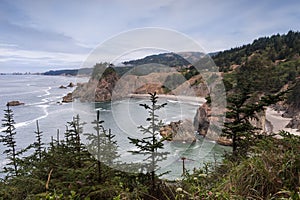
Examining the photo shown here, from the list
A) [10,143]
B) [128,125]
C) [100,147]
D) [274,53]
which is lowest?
[10,143]

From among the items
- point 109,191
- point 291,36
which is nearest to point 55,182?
point 109,191

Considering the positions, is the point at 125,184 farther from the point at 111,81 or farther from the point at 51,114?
the point at 51,114

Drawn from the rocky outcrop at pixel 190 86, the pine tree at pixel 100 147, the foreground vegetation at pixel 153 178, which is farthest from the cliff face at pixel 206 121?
the pine tree at pixel 100 147

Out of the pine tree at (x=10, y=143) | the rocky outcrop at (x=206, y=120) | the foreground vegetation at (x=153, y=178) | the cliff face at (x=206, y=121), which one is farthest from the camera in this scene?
the rocky outcrop at (x=206, y=120)

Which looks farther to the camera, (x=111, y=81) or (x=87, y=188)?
(x=111, y=81)

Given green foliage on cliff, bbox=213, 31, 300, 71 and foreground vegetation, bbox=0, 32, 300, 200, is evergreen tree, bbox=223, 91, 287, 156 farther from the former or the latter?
green foliage on cliff, bbox=213, 31, 300, 71

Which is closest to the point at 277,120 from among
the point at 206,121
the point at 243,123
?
the point at 206,121

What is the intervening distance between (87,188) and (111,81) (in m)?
1.65

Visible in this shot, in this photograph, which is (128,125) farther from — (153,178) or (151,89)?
(153,178)

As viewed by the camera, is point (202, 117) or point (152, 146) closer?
point (152, 146)

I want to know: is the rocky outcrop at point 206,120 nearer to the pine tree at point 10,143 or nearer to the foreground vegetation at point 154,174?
the foreground vegetation at point 154,174

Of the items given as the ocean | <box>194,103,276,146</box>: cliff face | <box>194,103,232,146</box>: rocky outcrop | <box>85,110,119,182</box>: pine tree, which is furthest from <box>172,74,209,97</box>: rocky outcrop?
<box>85,110,119,182</box>: pine tree

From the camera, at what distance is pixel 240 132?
4.33 metres

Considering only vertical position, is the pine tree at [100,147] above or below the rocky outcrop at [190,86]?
below
